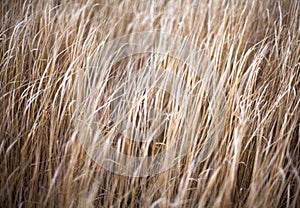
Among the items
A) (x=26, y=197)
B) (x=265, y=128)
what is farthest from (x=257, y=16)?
(x=26, y=197)

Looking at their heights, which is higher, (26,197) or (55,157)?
(55,157)

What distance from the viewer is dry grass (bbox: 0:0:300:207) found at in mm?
959

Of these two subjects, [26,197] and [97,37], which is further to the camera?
[97,37]

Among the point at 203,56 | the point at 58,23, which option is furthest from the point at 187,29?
the point at 58,23

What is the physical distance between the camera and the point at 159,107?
3.74ft

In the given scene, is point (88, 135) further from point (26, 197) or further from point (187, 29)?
point (187, 29)

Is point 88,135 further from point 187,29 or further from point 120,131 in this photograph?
point 187,29

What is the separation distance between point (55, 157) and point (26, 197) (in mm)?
148

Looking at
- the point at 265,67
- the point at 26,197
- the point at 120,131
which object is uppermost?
the point at 265,67

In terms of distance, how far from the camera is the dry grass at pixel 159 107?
96 centimetres

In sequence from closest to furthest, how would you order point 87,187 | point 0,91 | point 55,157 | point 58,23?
point 87,187
point 55,157
point 0,91
point 58,23

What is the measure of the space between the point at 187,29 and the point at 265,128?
1.95 ft

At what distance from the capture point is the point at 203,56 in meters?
1.26

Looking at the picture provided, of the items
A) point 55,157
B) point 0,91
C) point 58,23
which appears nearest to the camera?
point 55,157
